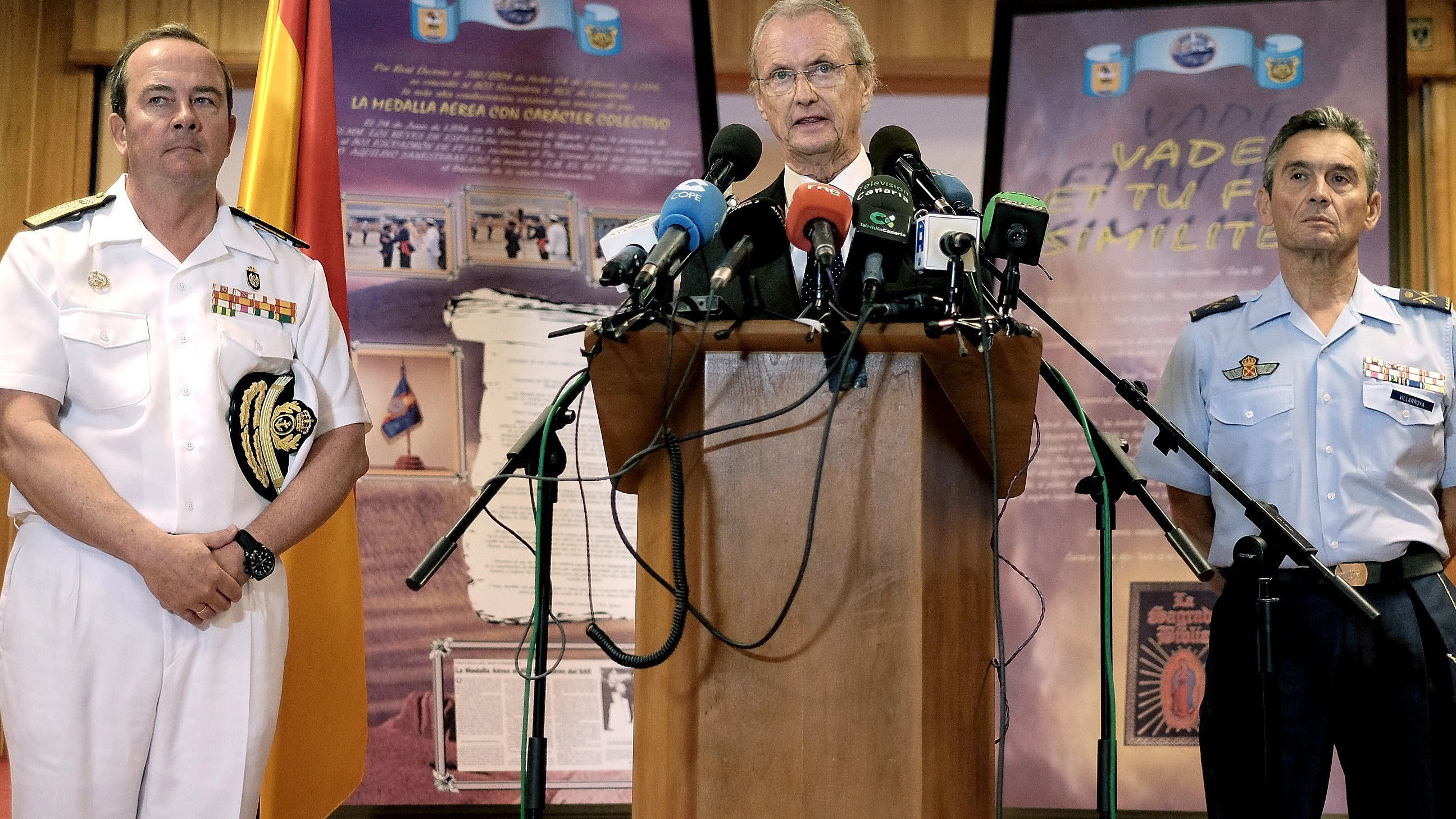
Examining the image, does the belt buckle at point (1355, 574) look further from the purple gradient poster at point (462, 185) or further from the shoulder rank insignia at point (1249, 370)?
the purple gradient poster at point (462, 185)

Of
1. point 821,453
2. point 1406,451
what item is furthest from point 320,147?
point 1406,451

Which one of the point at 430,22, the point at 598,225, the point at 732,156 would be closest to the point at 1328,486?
the point at 732,156

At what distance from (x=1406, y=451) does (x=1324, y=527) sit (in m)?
0.23

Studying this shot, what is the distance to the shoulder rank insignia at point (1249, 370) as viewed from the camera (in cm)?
246

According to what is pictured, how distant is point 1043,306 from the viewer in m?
3.49

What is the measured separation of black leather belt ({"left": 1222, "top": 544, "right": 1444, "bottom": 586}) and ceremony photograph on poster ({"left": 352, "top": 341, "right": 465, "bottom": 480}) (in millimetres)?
2109


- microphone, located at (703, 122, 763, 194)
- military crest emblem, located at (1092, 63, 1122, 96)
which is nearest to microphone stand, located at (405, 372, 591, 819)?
microphone, located at (703, 122, 763, 194)

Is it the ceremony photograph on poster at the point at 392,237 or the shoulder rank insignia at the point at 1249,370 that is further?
the ceremony photograph on poster at the point at 392,237

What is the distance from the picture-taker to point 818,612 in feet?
4.25

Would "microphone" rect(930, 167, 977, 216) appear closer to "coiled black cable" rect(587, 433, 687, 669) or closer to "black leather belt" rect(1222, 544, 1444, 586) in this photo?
"coiled black cable" rect(587, 433, 687, 669)

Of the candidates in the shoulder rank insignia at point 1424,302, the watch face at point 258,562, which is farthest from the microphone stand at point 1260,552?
the watch face at point 258,562

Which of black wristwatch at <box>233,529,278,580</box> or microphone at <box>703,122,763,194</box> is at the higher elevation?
microphone at <box>703,122,763,194</box>

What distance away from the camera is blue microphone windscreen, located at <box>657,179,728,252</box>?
1.37 m

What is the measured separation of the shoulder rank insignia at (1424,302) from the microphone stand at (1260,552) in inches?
26.0
